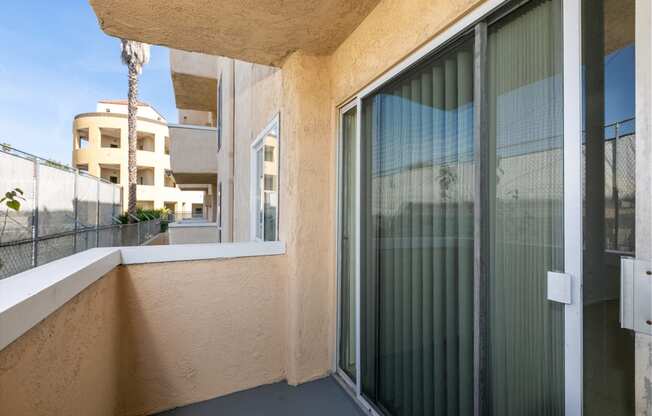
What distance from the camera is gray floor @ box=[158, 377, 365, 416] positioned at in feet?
7.57

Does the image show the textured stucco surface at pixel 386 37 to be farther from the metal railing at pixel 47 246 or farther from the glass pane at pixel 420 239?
the metal railing at pixel 47 246

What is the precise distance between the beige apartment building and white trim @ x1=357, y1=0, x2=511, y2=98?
75.5 ft

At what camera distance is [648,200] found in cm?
88

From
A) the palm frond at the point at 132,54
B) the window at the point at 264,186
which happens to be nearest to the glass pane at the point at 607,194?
the window at the point at 264,186

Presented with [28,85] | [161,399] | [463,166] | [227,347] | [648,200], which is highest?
[28,85]

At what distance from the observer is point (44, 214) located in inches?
217

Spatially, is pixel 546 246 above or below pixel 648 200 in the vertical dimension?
below

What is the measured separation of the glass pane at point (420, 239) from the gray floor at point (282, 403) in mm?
288

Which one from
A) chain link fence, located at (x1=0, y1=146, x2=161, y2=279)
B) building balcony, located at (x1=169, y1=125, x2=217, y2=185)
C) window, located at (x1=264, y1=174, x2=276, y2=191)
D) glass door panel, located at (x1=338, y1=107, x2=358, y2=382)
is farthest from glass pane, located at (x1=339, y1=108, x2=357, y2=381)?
building balcony, located at (x1=169, y1=125, x2=217, y2=185)

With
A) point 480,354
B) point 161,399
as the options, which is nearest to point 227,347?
point 161,399

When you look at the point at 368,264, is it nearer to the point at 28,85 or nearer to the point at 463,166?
the point at 463,166

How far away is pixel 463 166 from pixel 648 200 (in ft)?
2.35

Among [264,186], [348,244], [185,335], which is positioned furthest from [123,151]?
[348,244]

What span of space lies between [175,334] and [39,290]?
4.87 ft
